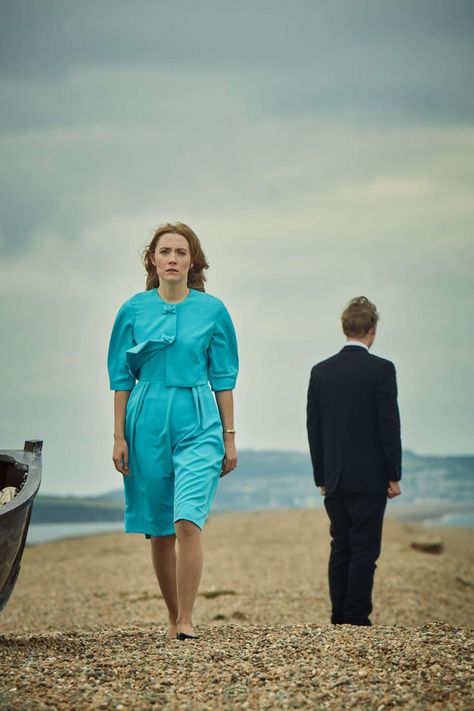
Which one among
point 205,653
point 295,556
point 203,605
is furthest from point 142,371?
point 295,556

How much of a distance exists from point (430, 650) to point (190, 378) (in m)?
1.94

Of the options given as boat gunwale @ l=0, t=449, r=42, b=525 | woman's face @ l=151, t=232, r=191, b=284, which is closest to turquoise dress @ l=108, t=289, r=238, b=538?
woman's face @ l=151, t=232, r=191, b=284

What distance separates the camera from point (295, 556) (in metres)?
14.3

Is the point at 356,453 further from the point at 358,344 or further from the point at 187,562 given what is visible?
the point at 187,562

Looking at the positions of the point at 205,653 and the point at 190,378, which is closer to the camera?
the point at 205,653

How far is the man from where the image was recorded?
6340mm

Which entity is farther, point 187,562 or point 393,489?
point 393,489

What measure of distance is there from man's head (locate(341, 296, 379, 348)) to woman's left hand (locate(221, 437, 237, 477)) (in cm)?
156

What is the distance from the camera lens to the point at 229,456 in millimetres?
5477

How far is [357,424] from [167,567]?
5.50 ft

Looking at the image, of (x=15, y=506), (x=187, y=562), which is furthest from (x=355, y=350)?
(x=15, y=506)

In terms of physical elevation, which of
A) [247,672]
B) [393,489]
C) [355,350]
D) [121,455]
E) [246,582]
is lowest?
[246,582]

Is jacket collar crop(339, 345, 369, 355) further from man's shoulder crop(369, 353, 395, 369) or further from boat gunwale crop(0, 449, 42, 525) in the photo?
boat gunwale crop(0, 449, 42, 525)

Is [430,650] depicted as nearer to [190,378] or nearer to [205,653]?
[205,653]
